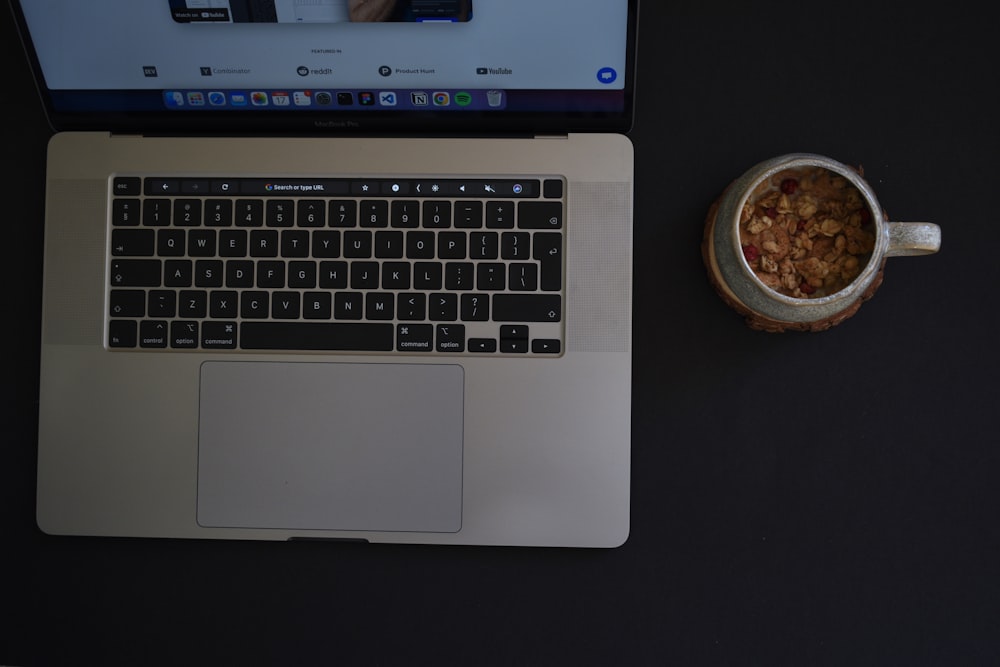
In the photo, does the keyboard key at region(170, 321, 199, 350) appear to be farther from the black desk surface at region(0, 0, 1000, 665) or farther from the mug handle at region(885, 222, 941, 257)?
the mug handle at region(885, 222, 941, 257)

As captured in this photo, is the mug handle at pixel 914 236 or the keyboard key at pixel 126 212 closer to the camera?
the mug handle at pixel 914 236

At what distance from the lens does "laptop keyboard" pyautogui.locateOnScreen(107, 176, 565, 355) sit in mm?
704

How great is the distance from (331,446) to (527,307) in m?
0.22

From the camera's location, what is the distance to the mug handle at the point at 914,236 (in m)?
0.62

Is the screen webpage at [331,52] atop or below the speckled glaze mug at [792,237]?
atop

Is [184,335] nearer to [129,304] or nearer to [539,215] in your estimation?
[129,304]

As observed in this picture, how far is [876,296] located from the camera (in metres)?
0.74

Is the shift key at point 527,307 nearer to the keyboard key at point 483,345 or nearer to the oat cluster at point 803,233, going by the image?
the keyboard key at point 483,345

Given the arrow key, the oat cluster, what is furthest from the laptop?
the oat cluster

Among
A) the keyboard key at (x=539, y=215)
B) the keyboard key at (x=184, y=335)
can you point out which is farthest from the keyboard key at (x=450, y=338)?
the keyboard key at (x=184, y=335)

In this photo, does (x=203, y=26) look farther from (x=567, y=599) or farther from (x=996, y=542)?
(x=996, y=542)

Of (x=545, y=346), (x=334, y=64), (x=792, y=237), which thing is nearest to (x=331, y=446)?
(x=545, y=346)

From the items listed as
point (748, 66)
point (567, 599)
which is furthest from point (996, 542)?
point (748, 66)

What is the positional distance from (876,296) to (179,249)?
0.67 metres
